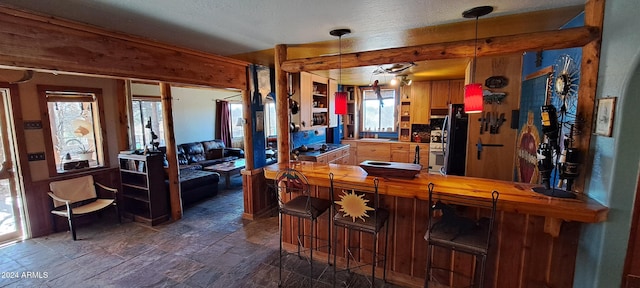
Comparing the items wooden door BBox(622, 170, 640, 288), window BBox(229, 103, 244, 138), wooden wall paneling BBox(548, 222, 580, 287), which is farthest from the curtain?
wooden door BBox(622, 170, 640, 288)

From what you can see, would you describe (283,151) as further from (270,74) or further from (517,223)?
(517,223)

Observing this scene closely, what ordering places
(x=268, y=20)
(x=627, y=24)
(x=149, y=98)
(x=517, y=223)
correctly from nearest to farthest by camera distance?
(x=627, y=24) < (x=517, y=223) < (x=268, y=20) < (x=149, y=98)

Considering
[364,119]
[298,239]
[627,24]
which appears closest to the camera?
[627,24]

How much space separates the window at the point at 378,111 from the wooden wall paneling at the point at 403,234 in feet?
14.9

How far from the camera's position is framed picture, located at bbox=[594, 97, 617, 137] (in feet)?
5.38

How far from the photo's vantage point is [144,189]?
3754 millimetres

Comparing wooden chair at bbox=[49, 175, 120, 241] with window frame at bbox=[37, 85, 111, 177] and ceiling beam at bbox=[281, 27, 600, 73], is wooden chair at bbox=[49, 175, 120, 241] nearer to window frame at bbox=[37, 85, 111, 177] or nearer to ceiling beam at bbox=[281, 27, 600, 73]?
window frame at bbox=[37, 85, 111, 177]

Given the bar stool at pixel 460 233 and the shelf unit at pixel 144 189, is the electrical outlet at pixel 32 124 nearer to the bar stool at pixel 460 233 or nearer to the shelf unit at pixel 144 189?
the shelf unit at pixel 144 189

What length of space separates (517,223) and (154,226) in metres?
4.25

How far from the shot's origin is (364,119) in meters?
6.98

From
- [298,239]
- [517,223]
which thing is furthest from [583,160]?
[298,239]

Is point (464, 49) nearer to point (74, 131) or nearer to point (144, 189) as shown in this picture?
point (144, 189)

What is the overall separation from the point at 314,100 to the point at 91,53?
338 centimetres

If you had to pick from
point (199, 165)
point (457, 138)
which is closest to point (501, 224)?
point (457, 138)
